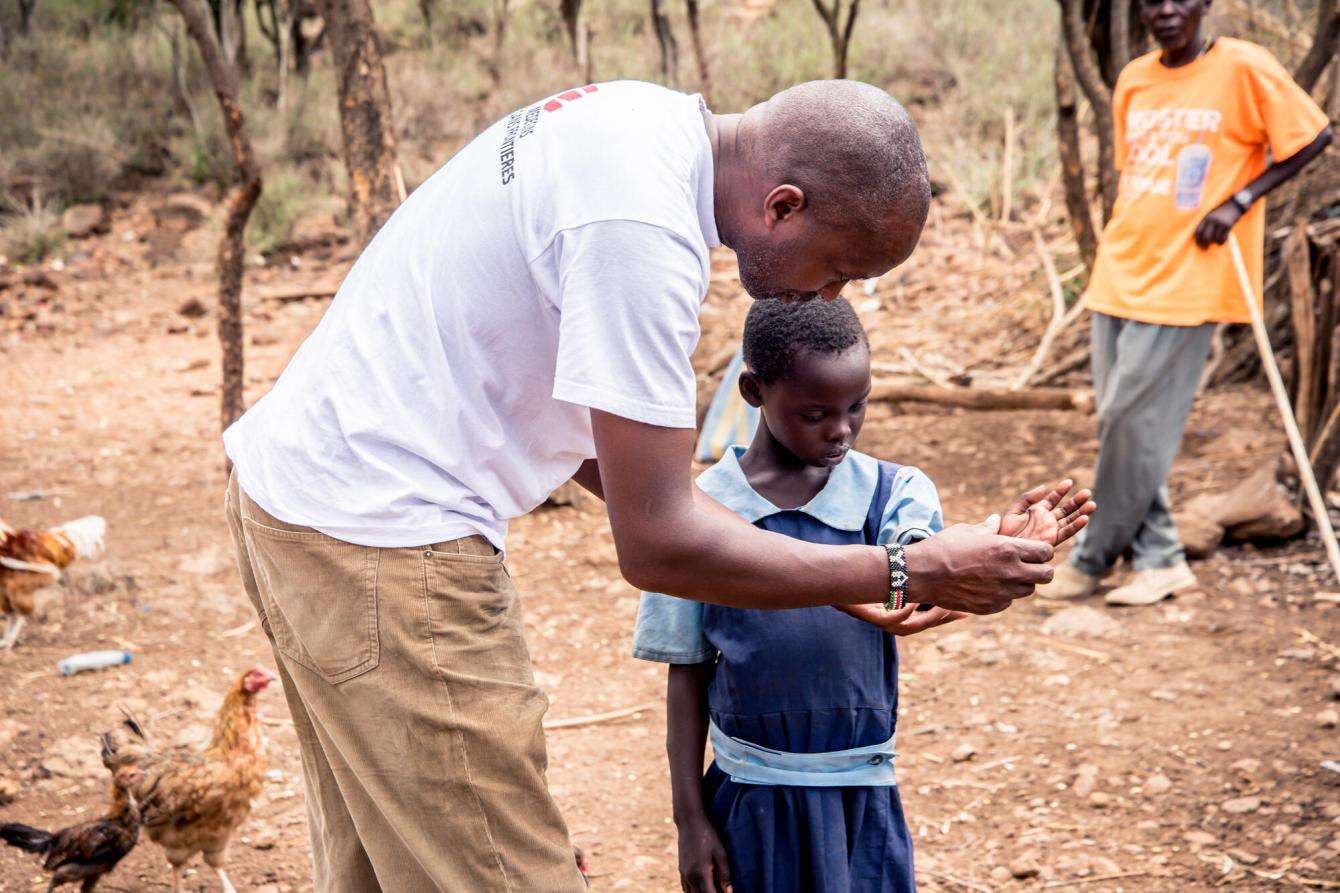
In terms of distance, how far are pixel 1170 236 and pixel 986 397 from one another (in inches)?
84.7

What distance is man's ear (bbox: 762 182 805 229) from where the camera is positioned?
1.45 metres

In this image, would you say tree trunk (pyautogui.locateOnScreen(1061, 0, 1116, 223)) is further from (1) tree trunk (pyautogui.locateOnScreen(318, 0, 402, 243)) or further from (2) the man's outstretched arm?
(2) the man's outstretched arm

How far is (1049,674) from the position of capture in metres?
3.78

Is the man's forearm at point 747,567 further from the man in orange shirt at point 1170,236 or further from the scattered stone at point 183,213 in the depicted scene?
the scattered stone at point 183,213

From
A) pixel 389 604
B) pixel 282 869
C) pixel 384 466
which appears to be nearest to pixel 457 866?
pixel 389 604

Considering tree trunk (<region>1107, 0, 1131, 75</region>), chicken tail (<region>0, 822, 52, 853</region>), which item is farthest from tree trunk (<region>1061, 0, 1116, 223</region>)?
chicken tail (<region>0, 822, 52, 853</region>)

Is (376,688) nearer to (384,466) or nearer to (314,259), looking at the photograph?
(384,466)

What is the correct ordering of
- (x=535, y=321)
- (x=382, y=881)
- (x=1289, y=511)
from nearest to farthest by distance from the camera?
(x=535, y=321) → (x=382, y=881) → (x=1289, y=511)

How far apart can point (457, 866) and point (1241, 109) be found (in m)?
3.57

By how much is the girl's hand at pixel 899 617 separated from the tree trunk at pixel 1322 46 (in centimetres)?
427

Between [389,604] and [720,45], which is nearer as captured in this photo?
[389,604]

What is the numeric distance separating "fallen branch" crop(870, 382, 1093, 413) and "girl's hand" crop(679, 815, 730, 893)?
4364 mm

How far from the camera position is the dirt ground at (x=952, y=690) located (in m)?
2.92

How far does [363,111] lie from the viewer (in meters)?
4.71
